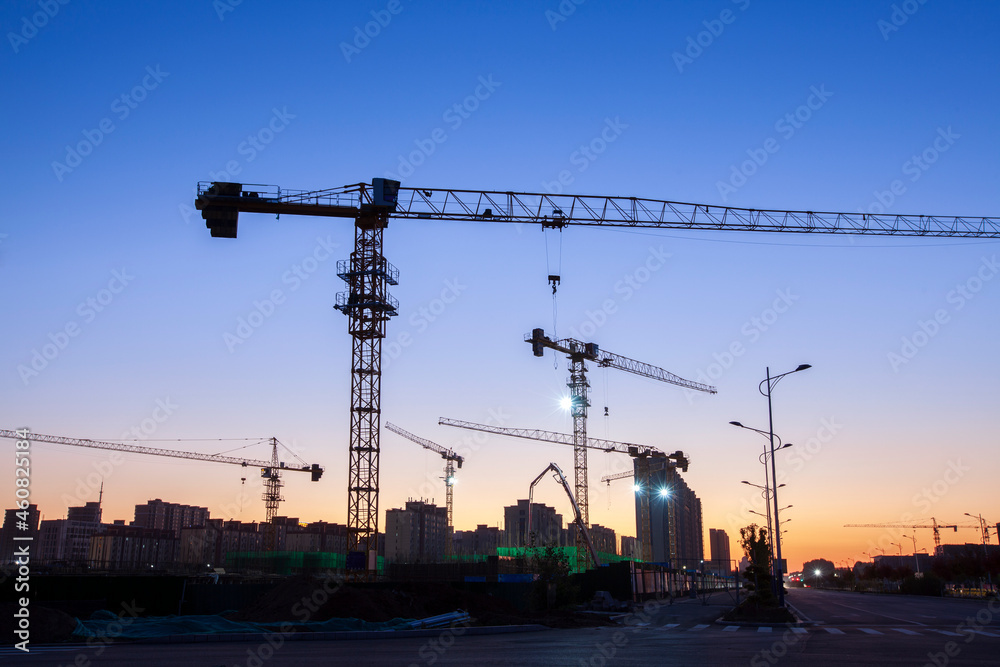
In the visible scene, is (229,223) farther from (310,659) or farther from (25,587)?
(310,659)

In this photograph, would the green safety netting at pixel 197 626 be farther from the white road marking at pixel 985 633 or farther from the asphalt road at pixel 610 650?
A: the white road marking at pixel 985 633

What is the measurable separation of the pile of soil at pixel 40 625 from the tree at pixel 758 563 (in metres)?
28.1

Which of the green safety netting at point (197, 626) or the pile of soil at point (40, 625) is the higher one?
the pile of soil at point (40, 625)

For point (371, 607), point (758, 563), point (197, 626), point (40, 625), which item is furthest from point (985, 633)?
point (40, 625)

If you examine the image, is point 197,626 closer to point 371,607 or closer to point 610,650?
point 371,607

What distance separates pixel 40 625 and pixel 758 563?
101ft

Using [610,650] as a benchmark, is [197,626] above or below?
below

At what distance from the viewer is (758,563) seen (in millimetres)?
37688

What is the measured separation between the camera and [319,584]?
3184 centimetres

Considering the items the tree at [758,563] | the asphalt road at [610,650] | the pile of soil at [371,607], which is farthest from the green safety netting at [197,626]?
the tree at [758,563]

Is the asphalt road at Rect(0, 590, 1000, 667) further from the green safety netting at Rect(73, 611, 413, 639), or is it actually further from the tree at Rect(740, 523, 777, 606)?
the tree at Rect(740, 523, 777, 606)

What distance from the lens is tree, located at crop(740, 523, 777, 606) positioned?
118 feet

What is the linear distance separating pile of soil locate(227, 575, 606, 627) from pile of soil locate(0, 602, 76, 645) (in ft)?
21.1

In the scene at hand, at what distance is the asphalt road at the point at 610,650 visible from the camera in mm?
17984
